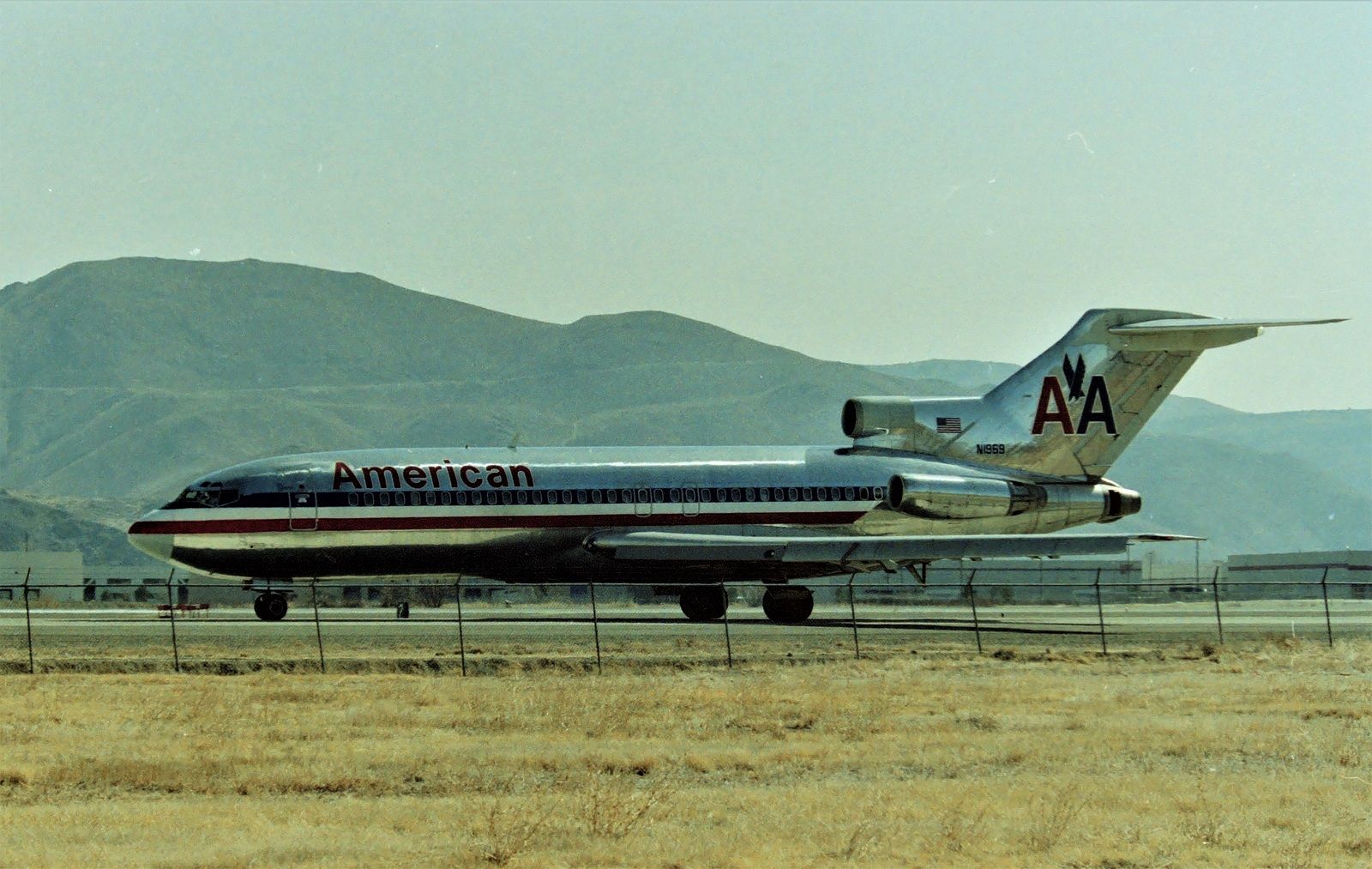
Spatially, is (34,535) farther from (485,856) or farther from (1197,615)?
(485,856)

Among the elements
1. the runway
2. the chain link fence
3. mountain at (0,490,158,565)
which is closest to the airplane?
the chain link fence

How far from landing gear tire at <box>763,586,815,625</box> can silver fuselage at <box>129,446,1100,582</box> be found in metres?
0.55

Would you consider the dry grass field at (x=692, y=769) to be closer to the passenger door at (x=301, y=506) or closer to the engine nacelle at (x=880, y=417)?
the passenger door at (x=301, y=506)

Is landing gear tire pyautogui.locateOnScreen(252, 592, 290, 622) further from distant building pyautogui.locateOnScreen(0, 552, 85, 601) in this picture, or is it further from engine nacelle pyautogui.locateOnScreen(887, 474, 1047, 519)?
distant building pyautogui.locateOnScreen(0, 552, 85, 601)

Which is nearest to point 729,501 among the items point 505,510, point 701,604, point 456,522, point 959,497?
point 701,604

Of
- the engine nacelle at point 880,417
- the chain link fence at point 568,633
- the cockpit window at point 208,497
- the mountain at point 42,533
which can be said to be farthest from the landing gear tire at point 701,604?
the mountain at point 42,533

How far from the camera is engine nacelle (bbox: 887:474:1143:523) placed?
44.0m

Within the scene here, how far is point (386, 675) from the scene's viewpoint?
30.4m

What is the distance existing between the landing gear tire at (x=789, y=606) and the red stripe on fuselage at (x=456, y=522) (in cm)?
181

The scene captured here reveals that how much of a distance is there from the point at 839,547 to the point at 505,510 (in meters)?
8.12

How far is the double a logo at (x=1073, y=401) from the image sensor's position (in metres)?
48.2

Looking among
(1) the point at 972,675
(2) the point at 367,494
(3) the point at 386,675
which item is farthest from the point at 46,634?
(1) the point at 972,675

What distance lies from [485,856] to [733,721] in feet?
32.0

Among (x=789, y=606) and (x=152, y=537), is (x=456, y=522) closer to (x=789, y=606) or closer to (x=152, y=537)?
(x=152, y=537)
